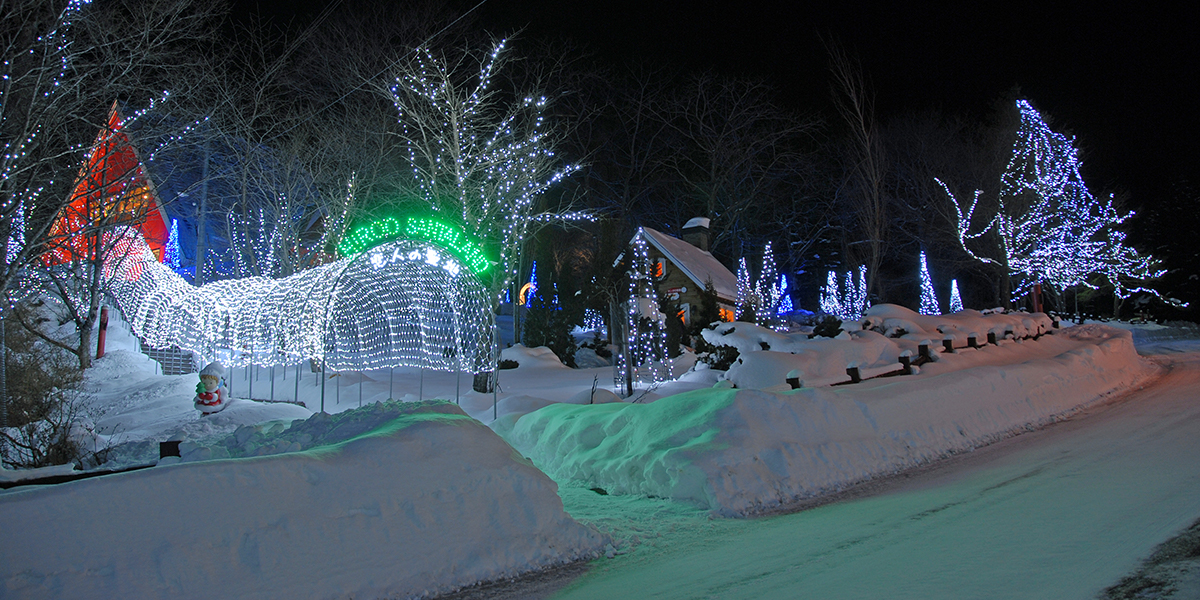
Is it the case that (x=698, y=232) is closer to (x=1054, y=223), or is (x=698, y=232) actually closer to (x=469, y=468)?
(x=1054, y=223)

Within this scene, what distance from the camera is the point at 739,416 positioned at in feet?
23.8

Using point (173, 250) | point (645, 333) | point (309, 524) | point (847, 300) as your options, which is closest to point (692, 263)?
point (645, 333)

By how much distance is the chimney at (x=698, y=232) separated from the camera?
34.3 m

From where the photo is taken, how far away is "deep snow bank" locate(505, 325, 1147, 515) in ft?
21.5

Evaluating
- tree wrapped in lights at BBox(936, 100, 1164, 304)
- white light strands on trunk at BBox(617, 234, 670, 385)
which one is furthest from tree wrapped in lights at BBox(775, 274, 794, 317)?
white light strands on trunk at BBox(617, 234, 670, 385)

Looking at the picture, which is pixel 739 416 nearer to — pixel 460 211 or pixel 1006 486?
pixel 1006 486

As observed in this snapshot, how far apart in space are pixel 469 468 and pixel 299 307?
11.2 m

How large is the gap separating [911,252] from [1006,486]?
3867 centimetres

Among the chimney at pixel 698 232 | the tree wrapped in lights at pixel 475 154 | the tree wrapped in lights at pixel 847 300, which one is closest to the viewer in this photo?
the tree wrapped in lights at pixel 475 154

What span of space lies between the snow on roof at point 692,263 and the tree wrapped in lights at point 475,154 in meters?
6.91

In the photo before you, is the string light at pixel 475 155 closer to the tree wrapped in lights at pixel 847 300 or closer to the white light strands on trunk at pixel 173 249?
the white light strands on trunk at pixel 173 249

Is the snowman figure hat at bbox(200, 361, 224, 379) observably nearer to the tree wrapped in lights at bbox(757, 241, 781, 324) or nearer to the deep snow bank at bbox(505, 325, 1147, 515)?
the deep snow bank at bbox(505, 325, 1147, 515)

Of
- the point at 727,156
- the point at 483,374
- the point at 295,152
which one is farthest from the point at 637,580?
the point at 727,156

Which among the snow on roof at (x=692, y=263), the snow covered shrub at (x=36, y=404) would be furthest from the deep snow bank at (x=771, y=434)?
the snow on roof at (x=692, y=263)
